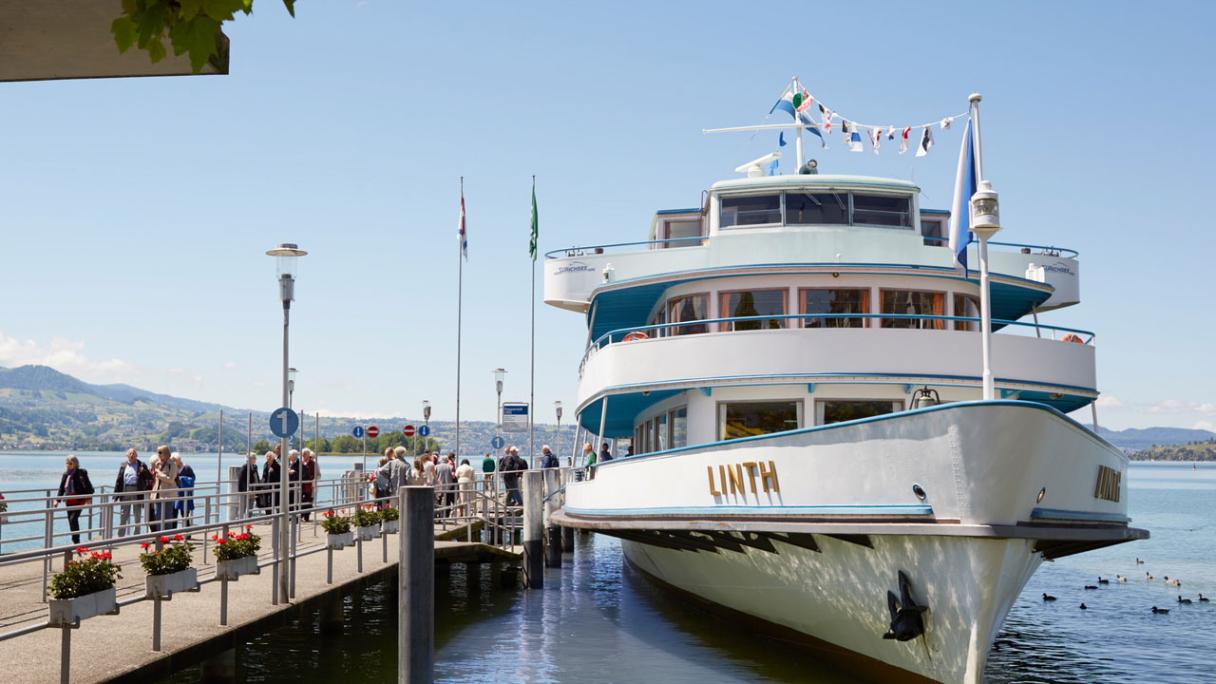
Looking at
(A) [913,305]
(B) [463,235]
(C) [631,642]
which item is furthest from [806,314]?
(B) [463,235]

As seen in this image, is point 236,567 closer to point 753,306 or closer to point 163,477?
point 753,306

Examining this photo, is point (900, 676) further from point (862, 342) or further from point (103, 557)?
point (103, 557)

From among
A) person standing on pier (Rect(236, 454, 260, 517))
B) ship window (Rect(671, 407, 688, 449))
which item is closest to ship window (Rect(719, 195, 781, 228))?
ship window (Rect(671, 407, 688, 449))

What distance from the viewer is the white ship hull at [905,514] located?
33.4ft

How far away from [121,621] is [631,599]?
40.9ft

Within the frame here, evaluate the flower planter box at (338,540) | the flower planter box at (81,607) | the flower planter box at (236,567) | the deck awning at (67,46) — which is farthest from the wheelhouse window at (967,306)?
the deck awning at (67,46)

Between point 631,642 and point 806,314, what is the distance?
19.5 feet

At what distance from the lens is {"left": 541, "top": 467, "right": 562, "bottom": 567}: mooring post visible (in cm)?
2352

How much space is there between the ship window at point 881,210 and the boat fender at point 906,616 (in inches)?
283

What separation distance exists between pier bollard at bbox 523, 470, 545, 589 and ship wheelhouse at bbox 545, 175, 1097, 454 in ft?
9.88

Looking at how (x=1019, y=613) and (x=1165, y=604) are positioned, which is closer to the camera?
(x=1019, y=613)

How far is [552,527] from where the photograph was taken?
1110 inches

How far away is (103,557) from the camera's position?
29.1ft

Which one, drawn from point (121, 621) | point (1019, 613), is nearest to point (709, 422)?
point (121, 621)
